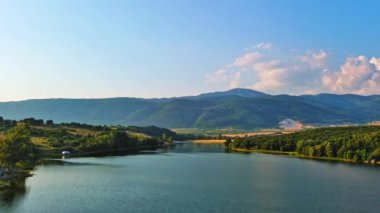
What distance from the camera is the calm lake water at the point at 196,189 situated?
221ft

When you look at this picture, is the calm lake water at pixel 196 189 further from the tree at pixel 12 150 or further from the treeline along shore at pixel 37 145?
the tree at pixel 12 150

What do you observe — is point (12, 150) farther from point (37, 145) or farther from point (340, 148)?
point (340, 148)

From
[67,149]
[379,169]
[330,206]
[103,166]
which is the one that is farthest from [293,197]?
[67,149]

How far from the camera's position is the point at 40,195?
7425cm

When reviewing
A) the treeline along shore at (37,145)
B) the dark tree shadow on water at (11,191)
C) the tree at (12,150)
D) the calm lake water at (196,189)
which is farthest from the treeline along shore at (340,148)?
the dark tree shadow on water at (11,191)

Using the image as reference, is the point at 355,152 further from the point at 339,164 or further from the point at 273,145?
the point at 273,145

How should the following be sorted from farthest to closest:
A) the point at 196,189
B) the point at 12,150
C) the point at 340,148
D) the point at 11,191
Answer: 1. the point at 340,148
2. the point at 12,150
3. the point at 196,189
4. the point at 11,191

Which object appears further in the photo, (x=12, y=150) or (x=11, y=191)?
(x=12, y=150)

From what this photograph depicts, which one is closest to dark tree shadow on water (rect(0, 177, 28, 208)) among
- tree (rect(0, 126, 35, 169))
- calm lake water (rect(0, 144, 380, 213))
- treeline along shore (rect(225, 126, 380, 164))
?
calm lake water (rect(0, 144, 380, 213))

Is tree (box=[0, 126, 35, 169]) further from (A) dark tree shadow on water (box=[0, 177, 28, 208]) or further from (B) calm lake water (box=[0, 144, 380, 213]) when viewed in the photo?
(A) dark tree shadow on water (box=[0, 177, 28, 208])

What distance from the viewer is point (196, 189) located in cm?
8306

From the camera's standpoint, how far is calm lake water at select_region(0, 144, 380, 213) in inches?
2655

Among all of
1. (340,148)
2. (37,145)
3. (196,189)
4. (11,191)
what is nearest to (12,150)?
(11,191)

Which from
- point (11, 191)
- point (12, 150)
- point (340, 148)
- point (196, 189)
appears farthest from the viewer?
point (340, 148)
